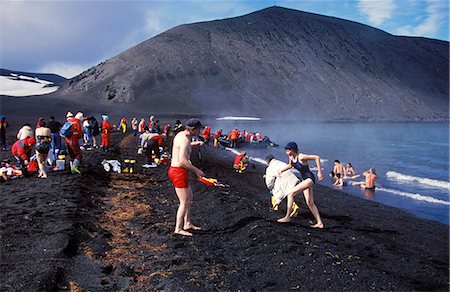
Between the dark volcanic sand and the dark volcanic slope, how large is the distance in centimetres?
7384

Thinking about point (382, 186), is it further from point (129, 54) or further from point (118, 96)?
point (129, 54)

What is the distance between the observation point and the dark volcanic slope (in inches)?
3676

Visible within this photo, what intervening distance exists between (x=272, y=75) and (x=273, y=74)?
2.14 ft

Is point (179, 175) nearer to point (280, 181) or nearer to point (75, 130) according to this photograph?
point (280, 181)

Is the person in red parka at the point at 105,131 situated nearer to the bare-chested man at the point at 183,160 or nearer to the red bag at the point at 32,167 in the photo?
the red bag at the point at 32,167

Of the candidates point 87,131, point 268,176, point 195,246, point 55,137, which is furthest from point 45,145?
point 87,131

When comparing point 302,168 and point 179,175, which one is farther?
point 302,168

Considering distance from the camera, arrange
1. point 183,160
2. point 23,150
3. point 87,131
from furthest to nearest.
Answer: point 87,131
point 23,150
point 183,160

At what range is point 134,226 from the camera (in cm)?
819

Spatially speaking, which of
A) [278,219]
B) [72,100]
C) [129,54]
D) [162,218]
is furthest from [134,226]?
[129,54]

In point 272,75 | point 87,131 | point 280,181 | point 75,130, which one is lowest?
point 87,131

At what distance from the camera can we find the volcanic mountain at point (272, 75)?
303ft

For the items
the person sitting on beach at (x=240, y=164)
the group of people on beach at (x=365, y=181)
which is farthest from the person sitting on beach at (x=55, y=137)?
the group of people on beach at (x=365, y=181)

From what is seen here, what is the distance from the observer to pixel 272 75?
109875mm
